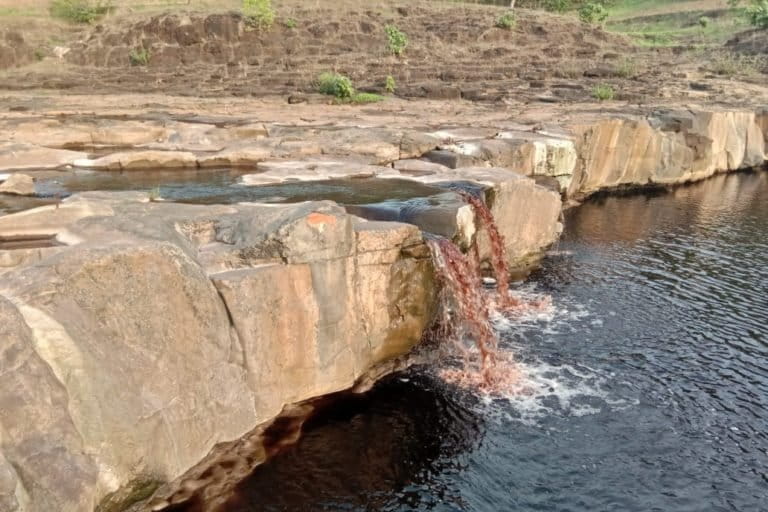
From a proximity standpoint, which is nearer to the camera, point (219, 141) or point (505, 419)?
point (505, 419)

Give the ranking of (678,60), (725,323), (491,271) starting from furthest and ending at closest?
(678,60)
(491,271)
(725,323)

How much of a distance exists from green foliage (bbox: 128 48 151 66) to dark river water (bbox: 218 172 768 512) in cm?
2541

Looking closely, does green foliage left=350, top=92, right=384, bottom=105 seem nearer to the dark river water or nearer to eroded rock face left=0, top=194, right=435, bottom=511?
the dark river water

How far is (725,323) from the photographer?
10.9m

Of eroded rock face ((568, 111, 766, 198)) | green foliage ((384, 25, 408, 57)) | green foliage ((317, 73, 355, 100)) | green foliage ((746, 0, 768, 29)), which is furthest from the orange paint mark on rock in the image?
green foliage ((746, 0, 768, 29))

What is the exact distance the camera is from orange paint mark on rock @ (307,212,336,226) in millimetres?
7555

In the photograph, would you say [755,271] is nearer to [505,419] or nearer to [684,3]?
[505,419]

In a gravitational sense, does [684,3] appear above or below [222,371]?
above

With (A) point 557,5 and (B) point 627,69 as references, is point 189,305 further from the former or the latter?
(A) point 557,5

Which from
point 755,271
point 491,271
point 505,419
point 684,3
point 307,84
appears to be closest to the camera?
point 505,419

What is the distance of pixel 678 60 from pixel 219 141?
28591 millimetres

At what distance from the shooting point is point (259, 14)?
109 ft

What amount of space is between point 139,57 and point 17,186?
2347 cm

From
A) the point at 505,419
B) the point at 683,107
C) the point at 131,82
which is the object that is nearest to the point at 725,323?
the point at 505,419
